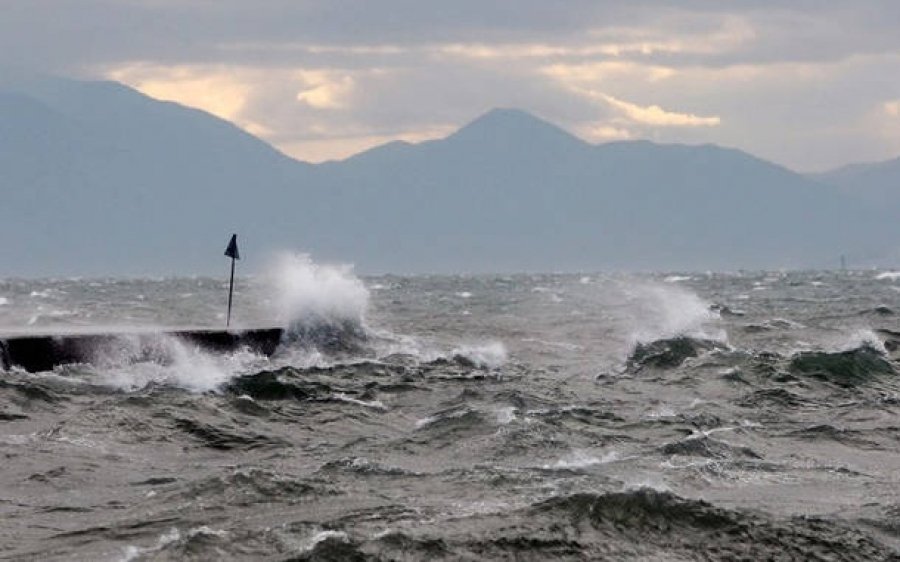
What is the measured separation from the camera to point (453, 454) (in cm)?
1544

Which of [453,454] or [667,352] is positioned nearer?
[453,454]

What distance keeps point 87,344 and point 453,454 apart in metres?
12.0

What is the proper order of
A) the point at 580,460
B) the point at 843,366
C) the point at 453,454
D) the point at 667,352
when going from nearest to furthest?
the point at 580,460 < the point at 453,454 < the point at 843,366 < the point at 667,352

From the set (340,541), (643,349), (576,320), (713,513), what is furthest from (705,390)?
(576,320)

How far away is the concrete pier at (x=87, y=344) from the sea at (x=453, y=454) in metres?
0.21

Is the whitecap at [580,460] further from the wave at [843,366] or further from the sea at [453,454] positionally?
the wave at [843,366]

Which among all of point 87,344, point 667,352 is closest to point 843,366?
point 667,352

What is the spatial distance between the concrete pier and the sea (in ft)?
0.68

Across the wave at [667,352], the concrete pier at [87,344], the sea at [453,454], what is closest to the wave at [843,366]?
the sea at [453,454]

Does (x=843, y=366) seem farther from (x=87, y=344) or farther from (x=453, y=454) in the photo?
(x=87, y=344)

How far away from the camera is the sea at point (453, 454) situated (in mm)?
11047

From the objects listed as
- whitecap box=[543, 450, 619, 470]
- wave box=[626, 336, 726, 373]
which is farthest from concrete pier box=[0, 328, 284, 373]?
whitecap box=[543, 450, 619, 470]

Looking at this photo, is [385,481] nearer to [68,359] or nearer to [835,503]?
[835,503]

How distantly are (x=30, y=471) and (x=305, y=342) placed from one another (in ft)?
55.5
